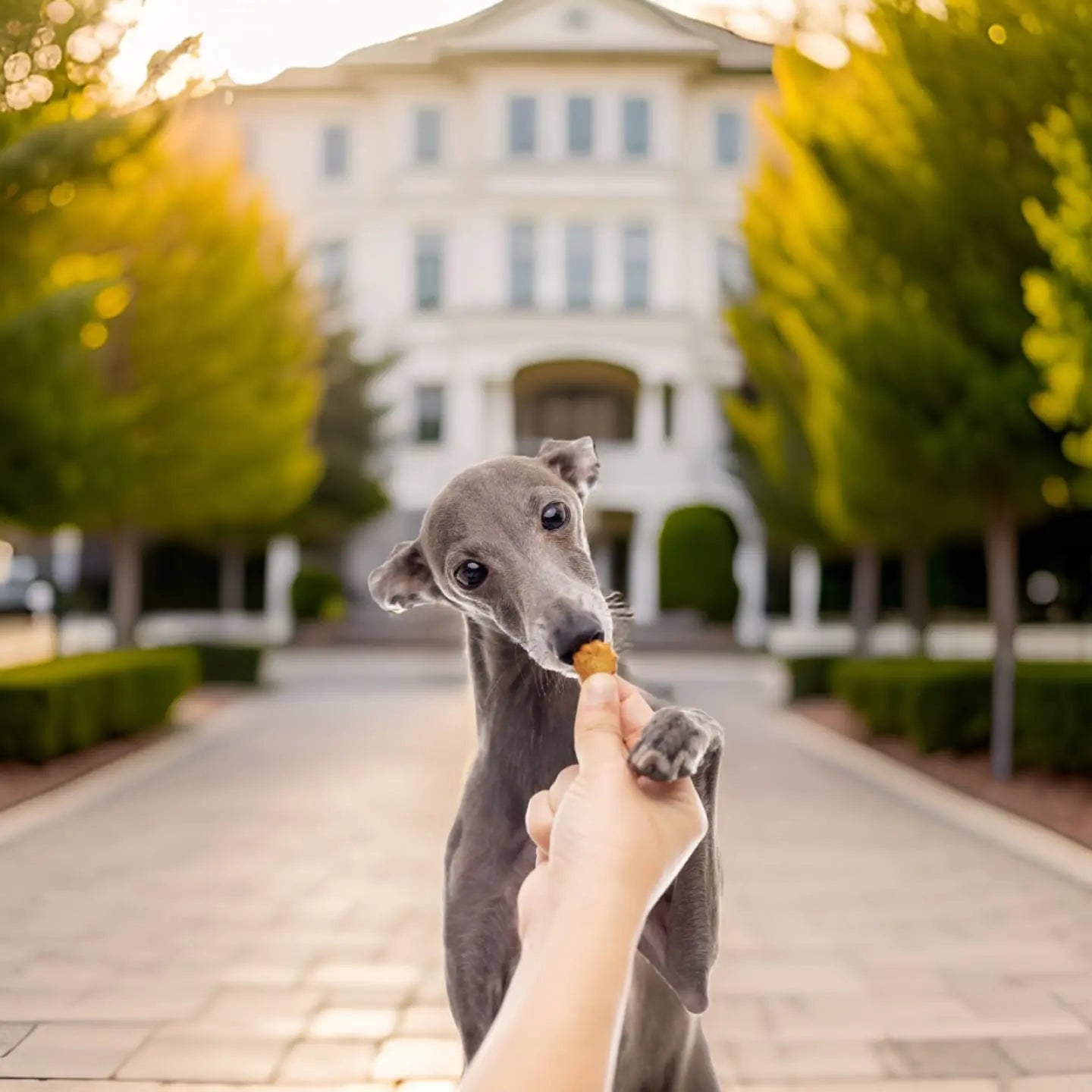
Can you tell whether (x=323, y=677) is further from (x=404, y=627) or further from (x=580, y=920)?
(x=580, y=920)

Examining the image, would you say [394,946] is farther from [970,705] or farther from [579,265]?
[579,265]

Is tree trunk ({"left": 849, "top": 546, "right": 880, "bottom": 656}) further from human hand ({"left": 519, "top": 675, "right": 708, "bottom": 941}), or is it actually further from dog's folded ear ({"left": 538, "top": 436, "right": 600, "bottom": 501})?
human hand ({"left": 519, "top": 675, "right": 708, "bottom": 941})

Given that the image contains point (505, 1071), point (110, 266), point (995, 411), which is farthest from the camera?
point (110, 266)

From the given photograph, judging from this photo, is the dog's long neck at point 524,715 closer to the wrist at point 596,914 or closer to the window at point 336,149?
the wrist at point 596,914

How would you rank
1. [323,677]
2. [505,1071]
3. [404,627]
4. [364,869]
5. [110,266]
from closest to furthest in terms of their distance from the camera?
[505,1071], [364,869], [110,266], [323,677], [404,627]

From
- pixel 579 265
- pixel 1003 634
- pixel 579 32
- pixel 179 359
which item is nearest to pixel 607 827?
pixel 1003 634

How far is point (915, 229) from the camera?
9.66m

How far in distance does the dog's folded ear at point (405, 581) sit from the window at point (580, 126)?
3190cm

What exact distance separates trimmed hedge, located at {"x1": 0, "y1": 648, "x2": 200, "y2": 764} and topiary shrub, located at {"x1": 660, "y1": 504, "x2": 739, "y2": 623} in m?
15.2

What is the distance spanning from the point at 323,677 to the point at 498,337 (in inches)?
544

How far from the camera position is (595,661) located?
1550 mm

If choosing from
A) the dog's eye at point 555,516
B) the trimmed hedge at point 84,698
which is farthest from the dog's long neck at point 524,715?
the trimmed hedge at point 84,698

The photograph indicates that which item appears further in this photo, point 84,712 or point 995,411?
point 84,712

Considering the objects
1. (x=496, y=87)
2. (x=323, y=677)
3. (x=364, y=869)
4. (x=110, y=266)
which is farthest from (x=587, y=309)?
(x=364, y=869)
